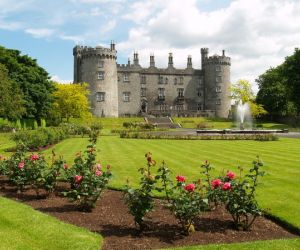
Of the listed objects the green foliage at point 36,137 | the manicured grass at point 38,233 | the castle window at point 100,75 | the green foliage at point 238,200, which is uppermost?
the castle window at point 100,75

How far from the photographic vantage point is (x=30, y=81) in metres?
59.6

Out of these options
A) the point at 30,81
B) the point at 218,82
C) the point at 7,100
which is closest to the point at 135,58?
the point at 218,82

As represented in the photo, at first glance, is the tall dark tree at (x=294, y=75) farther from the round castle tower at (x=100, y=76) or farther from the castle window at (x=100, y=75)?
the castle window at (x=100, y=75)

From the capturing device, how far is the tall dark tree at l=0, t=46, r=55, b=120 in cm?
5634

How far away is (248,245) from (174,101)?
89.2 meters

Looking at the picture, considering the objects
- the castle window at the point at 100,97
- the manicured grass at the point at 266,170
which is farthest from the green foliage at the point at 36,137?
the castle window at the point at 100,97

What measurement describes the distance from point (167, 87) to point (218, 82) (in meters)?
11.7

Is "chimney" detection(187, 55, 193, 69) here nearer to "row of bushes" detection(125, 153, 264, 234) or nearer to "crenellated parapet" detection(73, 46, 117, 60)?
"crenellated parapet" detection(73, 46, 117, 60)

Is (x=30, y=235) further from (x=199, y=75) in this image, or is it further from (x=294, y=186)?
(x=199, y=75)

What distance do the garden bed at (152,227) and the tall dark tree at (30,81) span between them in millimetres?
45841

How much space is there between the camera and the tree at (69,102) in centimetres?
6881

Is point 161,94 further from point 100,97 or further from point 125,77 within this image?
point 100,97

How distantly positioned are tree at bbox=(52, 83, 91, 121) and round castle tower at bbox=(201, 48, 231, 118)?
35045 mm

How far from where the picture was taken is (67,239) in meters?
8.40
